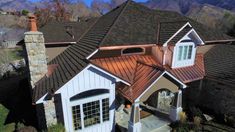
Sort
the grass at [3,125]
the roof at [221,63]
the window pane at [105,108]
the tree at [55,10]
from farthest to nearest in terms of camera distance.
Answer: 1. the tree at [55,10]
2. the roof at [221,63]
3. the grass at [3,125]
4. the window pane at [105,108]

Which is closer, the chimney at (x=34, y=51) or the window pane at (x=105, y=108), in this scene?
the chimney at (x=34, y=51)

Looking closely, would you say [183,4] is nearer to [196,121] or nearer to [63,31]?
[63,31]

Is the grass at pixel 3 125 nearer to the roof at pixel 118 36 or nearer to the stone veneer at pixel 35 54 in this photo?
the stone veneer at pixel 35 54

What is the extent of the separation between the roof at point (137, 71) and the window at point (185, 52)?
0.89 meters

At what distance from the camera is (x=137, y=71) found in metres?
12.6

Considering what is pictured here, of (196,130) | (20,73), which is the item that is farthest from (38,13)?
(196,130)

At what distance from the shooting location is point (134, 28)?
14.5 meters

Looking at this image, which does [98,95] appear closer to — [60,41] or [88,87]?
[88,87]

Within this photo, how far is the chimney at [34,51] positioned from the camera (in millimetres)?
10367

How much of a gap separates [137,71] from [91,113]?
4247 mm

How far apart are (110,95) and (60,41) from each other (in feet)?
31.7

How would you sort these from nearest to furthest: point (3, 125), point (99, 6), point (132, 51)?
point (3, 125), point (132, 51), point (99, 6)

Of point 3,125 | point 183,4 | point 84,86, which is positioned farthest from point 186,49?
point 183,4

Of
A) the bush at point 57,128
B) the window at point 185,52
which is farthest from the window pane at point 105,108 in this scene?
the window at point 185,52
